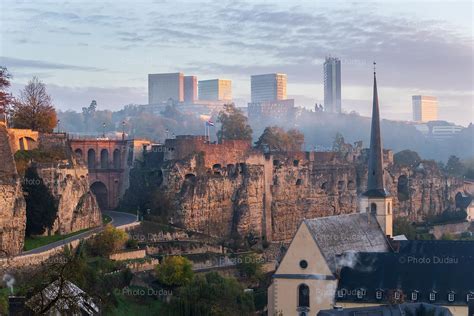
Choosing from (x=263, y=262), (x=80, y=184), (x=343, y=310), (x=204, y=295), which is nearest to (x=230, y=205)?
(x=263, y=262)

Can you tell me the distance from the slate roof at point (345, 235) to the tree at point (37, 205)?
60.6ft

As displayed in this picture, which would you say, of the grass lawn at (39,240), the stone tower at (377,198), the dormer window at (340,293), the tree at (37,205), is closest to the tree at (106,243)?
the grass lawn at (39,240)

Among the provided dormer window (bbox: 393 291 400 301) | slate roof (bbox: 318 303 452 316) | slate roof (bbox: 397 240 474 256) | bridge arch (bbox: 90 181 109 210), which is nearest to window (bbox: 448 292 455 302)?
dormer window (bbox: 393 291 400 301)

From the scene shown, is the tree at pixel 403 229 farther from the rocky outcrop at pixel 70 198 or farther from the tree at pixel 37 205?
the tree at pixel 37 205

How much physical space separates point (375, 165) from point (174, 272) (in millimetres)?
21347

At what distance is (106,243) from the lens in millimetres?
57688

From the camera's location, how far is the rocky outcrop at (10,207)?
173 feet

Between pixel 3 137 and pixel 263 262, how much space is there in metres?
22.9

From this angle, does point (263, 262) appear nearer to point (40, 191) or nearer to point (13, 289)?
point (40, 191)

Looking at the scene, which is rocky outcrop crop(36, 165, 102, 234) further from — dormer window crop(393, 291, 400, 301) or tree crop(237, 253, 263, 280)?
dormer window crop(393, 291, 400, 301)

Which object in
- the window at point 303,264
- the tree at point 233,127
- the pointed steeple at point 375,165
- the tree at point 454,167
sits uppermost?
the tree at point 233,127

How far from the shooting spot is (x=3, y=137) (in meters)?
56.6

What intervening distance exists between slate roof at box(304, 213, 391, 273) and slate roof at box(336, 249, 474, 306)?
142 centimetres

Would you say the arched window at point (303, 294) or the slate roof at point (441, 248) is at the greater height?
the slate roof at point (441, 248)
